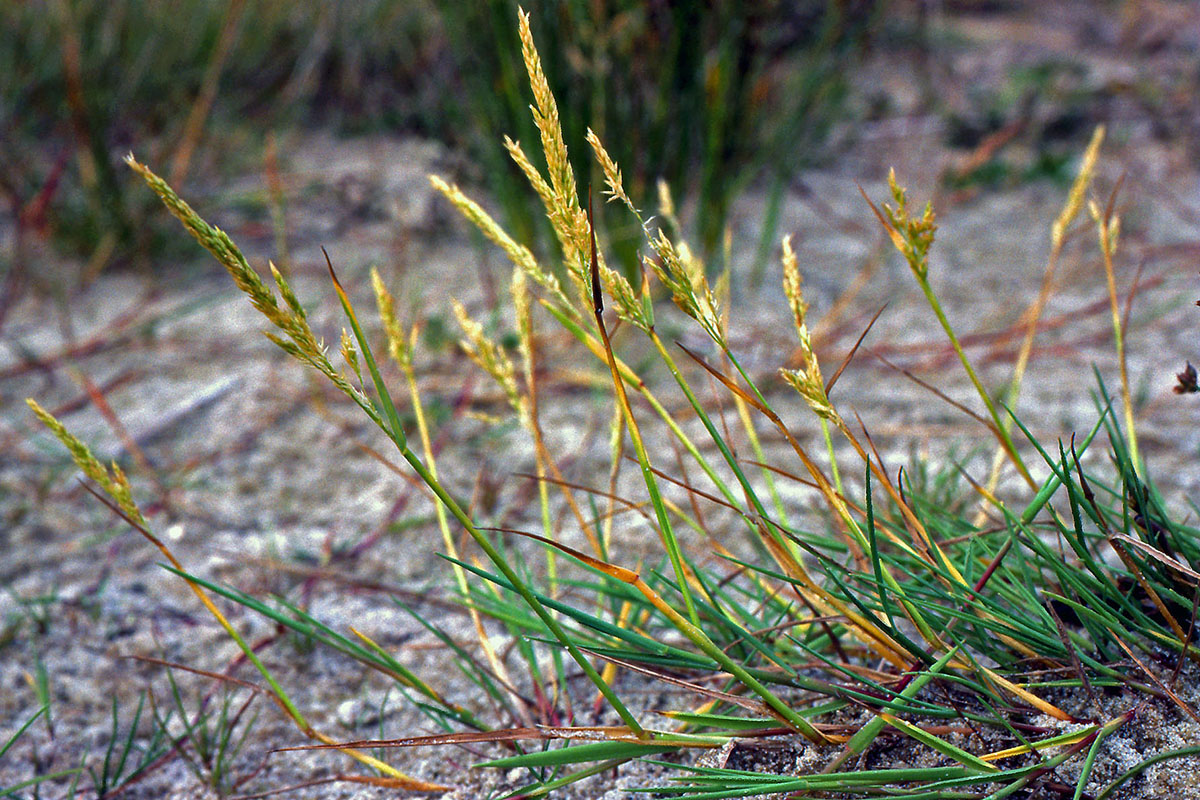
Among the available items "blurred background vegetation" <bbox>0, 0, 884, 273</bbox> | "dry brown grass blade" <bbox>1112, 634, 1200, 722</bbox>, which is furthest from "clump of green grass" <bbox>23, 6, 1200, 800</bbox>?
"blurred background vegetation" <bbox>0, 0, 884, 273</bbox>

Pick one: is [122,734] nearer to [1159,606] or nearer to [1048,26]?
[1159,606]

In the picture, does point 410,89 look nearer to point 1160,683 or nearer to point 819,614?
point 819,614

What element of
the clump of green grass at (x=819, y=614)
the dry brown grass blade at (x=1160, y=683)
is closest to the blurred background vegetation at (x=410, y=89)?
the clump of green grass at (x=819, y=614)

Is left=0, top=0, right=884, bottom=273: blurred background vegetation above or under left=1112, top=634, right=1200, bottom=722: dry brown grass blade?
→ above

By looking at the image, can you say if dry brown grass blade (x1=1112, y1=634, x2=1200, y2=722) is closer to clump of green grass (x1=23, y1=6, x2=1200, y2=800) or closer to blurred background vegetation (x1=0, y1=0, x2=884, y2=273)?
clump of green grass (x1=23, y1=6, x2=1200, y2=800)

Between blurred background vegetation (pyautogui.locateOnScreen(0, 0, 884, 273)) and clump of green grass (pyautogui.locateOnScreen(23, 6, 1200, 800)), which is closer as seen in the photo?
clump of green grass (pyautogui.locateOnScreen(23, 6, 1200, 800))

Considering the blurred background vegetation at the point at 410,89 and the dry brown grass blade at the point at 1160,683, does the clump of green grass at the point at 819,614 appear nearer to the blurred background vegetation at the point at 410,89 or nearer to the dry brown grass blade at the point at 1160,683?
the dry brown grass blade at the point at 1160,683

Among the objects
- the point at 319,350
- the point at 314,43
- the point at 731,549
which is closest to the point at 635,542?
the point at 731,549

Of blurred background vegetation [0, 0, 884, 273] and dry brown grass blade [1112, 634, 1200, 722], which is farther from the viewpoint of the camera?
blurred background vegetation [0, 0, 884, 273]
